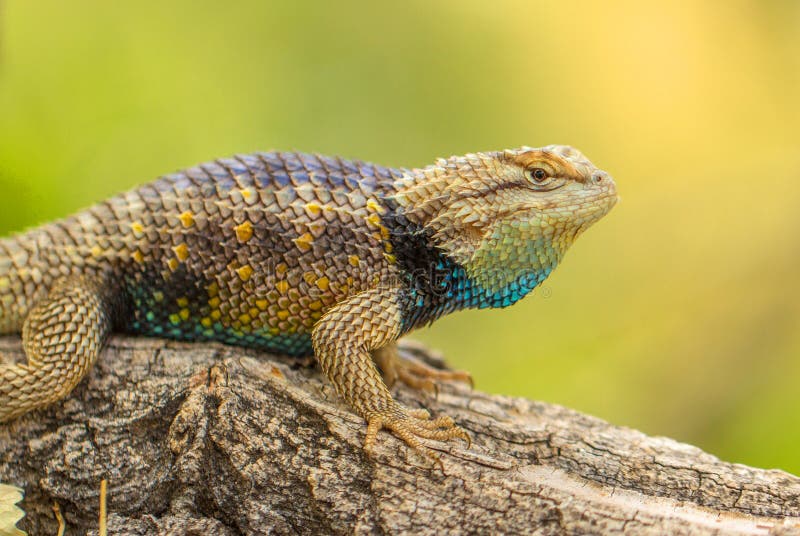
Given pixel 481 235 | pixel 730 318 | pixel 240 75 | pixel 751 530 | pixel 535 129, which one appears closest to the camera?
pixel 751 530

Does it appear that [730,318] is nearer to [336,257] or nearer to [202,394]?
[336,257]

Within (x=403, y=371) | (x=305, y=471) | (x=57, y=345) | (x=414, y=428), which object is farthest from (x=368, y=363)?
(x=57, y=345)

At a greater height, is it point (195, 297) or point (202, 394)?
point (195, 297)

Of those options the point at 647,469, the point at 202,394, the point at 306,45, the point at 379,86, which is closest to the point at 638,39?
the point at 379,86

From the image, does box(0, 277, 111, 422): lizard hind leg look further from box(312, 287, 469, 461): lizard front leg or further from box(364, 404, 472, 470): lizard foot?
box(364, 404, 472, 470): lizard foot

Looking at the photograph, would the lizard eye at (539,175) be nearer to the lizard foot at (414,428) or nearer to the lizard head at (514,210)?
the lizard head at (514,210)

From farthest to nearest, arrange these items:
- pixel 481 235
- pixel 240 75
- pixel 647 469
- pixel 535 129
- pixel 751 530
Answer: pixel 535 129 < pixel 240 75 < pixel 481 235 < pixel 647 469 < pixel 751 530

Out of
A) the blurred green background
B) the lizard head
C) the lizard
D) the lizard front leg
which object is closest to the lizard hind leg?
the lizard

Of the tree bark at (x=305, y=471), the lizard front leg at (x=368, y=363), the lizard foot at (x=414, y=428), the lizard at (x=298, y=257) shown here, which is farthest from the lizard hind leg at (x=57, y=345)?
the lizard foot at (x=414, y=428)
